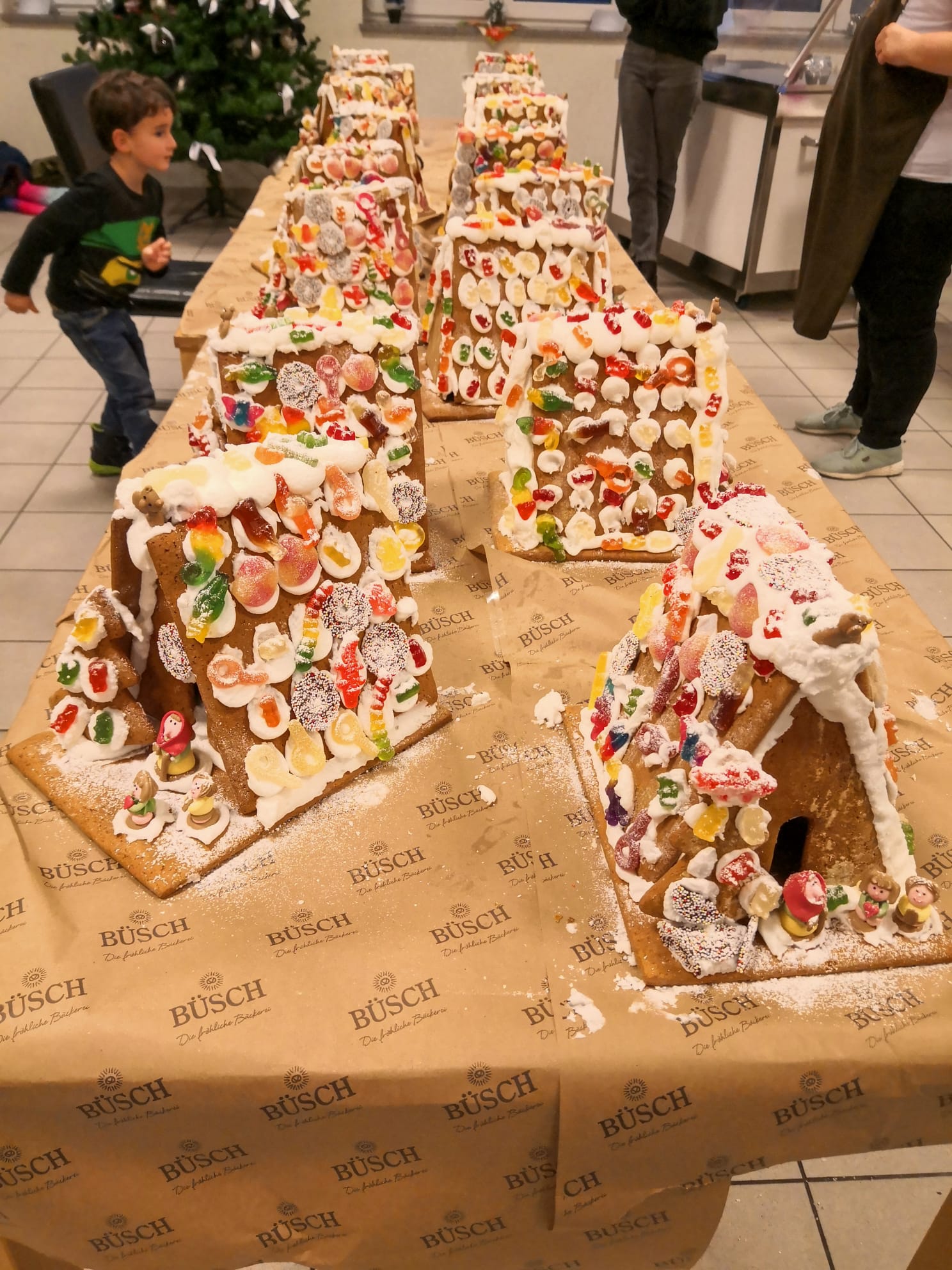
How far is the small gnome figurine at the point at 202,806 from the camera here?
3.94 feet

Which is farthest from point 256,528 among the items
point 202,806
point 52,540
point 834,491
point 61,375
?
point 61,375

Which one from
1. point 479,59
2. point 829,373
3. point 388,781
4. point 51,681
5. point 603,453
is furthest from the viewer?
point 479,59

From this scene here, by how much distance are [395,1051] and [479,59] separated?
5.16 meters

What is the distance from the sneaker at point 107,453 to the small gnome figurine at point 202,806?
2435 mm

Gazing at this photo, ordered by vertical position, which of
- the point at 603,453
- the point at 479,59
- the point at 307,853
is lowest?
the point at 307,853

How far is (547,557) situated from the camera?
1.88 metres

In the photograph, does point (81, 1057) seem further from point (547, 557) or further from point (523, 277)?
point (523, 277)

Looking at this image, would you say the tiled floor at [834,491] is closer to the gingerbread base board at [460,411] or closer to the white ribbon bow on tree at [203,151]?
the white ribbon bow on tree at [203,151]

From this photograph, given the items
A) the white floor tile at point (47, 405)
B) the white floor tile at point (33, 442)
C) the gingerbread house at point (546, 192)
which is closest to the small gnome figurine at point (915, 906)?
the gingerbread house at point (546, 192)

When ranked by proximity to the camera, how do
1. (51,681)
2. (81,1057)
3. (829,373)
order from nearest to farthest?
(81,1057), (51,681), (829,373)

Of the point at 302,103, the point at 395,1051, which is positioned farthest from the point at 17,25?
the point at 395,1051

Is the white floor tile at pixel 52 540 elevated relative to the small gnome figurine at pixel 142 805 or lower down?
lower down

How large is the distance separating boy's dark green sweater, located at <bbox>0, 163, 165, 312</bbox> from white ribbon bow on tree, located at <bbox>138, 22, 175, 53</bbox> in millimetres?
2899

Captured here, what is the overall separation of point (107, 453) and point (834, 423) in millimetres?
2814
